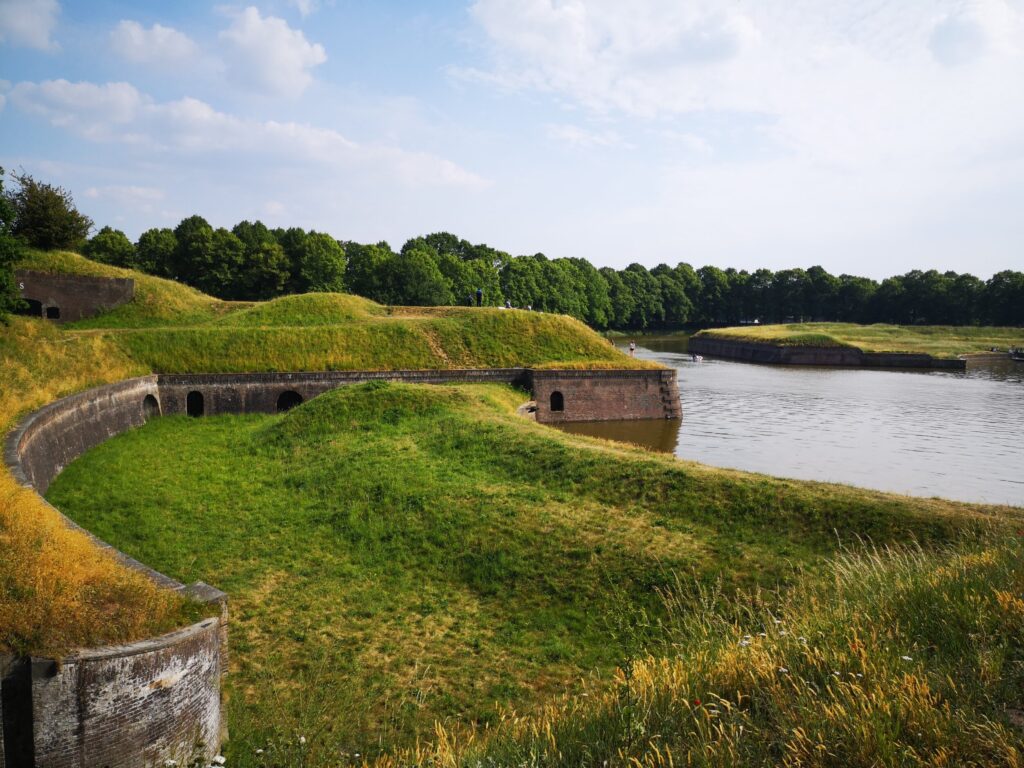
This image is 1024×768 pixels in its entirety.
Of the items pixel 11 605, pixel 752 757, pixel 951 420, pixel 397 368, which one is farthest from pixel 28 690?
pixel 951 420

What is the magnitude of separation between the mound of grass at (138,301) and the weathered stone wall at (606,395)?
2336cm

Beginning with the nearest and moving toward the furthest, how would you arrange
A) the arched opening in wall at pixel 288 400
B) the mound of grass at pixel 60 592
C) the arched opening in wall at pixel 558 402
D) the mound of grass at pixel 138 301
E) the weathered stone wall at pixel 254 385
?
the mound of grass at pixel 60 592
the weathered stone wall at pixel 254 385
the arched opening in wall at pixel 288 400
the arched opening in wall at pixel 558 402
the mound of grass at pixel 138 301

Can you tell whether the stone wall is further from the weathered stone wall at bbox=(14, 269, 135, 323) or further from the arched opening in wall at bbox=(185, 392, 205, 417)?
the weathered stone wall at bbox=(14, 269, 135, 323)

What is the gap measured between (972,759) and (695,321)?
433 ft

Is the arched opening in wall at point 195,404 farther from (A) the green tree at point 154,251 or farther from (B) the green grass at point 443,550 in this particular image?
(A) the green tree at point 154,251

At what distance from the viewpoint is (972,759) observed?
418cm

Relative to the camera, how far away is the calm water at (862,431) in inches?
959

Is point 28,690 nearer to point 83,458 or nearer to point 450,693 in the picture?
point 450,693

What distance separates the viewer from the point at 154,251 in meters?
71.1

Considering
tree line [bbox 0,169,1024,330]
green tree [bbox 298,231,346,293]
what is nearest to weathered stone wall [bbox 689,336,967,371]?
tree line [bbox 0,169,1024,330]

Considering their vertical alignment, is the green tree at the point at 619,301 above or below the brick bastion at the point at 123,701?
above

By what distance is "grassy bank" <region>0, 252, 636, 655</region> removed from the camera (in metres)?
7.89

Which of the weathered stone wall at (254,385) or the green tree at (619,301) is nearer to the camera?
the weathered stone wall at (254,385)

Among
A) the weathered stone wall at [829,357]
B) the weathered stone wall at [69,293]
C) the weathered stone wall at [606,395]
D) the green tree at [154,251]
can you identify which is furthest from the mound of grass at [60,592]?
the weathered stone wall at [829,357]
